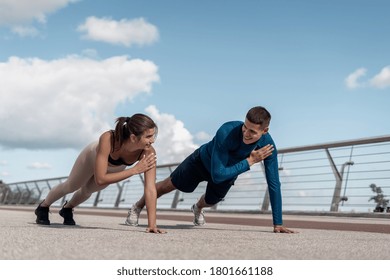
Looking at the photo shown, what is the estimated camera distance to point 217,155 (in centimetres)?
481

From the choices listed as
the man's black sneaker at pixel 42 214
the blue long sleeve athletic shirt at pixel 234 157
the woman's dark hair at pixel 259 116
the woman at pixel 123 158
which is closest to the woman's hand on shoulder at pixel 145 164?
the woman at pixel 123 158

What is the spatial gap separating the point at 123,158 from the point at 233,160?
961 mm

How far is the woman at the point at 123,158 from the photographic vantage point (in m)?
4.59

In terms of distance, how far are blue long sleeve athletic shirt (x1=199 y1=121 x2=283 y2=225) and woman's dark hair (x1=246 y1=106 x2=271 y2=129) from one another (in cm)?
30

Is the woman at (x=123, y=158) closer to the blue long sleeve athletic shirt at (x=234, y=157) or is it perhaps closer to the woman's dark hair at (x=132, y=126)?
the woman's dark hair at (x=132, y=126)

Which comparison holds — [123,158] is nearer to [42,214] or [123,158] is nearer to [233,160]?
[233,160]

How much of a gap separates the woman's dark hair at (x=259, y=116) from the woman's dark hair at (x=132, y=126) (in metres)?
0.76

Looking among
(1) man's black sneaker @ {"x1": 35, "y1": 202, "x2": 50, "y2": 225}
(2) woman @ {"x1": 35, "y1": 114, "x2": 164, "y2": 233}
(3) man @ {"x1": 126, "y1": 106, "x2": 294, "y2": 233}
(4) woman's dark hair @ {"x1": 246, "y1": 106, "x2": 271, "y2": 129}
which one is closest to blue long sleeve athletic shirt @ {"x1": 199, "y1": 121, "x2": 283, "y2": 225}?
(3) man @ {"x1": 126, "y1": 106, "x2": 294, "y2": 233}

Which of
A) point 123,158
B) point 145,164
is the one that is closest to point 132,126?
point 145,164

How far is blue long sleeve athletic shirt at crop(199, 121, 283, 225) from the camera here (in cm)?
480

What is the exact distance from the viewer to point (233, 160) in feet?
16.5

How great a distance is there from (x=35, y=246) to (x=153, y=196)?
1.65 metres

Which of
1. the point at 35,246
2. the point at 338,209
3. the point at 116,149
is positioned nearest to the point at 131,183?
the point at 338,209
